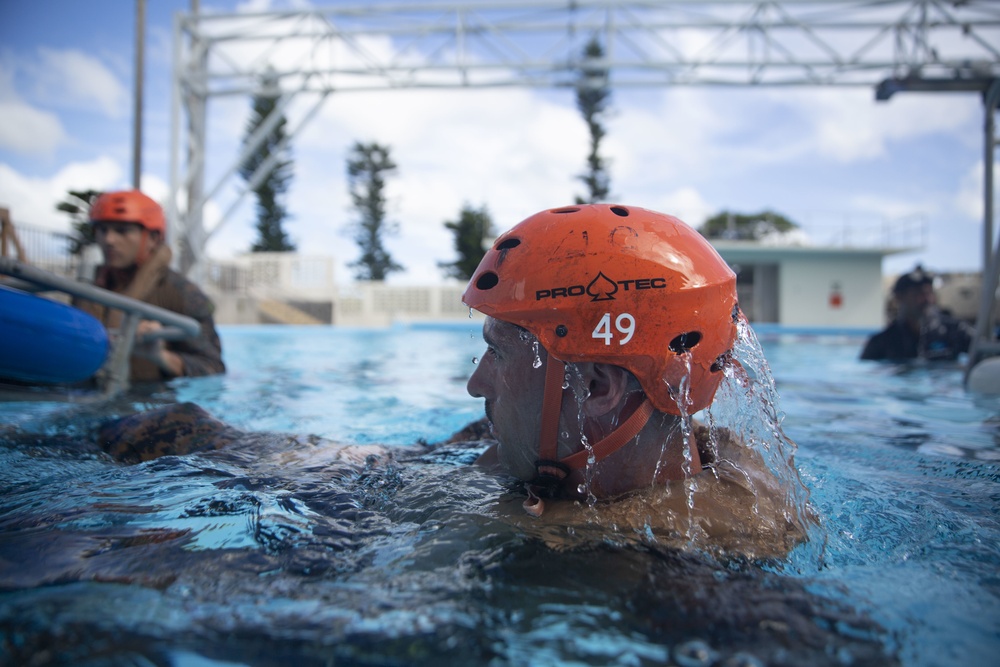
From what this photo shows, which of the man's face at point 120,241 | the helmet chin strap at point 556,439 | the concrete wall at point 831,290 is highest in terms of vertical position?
the concrete wall at point 831,290

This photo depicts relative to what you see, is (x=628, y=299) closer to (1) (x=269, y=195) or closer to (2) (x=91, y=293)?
(2) (x=91, y=293)

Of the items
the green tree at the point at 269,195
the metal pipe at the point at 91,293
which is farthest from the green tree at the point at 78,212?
the metal pipe at the point at 91,293

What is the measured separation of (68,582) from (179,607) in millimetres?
262

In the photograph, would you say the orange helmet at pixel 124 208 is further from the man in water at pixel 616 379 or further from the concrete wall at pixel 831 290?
the concrete wall at pixel 831 290

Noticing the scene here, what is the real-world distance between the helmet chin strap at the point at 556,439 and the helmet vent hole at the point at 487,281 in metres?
0.27

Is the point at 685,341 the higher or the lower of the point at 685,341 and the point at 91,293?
the lower

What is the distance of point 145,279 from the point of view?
17.4 ft

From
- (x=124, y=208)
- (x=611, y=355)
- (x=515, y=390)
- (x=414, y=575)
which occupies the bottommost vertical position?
(x=414, y=575)

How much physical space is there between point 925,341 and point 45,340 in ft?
34.8

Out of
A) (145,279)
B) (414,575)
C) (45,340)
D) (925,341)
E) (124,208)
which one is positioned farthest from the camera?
(925,341)

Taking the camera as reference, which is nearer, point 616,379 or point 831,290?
point 616,379

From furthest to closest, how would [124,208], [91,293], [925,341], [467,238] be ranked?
[467,238]
[925,341]
[124,208]
[91,293]

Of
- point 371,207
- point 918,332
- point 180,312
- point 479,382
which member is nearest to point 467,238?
point 371,207

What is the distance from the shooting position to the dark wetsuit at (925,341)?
916cm
